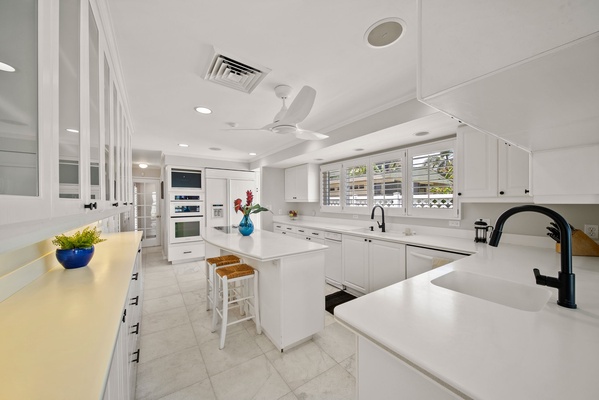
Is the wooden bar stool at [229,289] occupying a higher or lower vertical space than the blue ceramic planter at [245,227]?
lower

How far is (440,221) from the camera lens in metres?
2.91

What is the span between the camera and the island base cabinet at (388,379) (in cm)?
68

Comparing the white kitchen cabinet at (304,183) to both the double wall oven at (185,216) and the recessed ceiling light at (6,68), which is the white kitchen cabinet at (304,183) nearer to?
the double wall oven at (185,216)

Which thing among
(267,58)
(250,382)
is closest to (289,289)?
(250,382)

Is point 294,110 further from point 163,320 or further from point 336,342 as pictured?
point 163,320

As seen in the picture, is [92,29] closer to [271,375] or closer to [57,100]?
[57,100]

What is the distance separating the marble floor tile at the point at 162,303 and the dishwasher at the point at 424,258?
2.92 m

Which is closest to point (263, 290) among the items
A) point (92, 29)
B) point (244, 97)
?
point (244, 97)

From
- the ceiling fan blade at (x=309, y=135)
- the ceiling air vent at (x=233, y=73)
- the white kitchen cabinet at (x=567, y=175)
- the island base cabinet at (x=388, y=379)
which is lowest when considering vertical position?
the island base cabinet at (x=388, y=379)

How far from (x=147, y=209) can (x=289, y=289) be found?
20.4 feet

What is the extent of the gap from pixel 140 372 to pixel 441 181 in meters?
3.67

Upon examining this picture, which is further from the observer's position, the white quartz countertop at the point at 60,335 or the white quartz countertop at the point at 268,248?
the white quartz countertop at the point at 268,248

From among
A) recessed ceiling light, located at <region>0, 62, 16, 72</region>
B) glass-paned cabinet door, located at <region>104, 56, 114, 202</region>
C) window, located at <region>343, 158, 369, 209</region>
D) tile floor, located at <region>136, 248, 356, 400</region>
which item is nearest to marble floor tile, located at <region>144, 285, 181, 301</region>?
tile floor, located at <region>136, 248, 356, 400</region>

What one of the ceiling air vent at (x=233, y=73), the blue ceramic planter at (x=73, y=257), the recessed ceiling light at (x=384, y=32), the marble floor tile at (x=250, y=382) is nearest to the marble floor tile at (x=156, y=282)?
the blue ceramic planter at (x=73, y=257)
